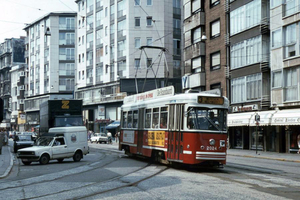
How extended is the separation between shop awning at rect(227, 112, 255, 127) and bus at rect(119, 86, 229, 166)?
17.5 m

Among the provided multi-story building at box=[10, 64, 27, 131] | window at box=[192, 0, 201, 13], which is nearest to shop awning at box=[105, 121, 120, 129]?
window at box=[192, 0, 201, 13]

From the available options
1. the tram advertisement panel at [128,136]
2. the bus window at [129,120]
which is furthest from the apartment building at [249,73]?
the bus window at [129,120]

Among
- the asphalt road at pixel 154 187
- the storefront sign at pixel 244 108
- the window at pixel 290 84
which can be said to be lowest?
the asphalt road at pixel 154 187

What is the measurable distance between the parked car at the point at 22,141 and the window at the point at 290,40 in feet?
68.7

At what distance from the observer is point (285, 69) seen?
33844 mm

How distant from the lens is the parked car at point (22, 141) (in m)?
37.6

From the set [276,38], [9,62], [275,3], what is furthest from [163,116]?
[9,62]

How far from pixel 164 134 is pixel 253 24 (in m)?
21.8

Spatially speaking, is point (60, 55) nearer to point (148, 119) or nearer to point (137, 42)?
point (137, 42)

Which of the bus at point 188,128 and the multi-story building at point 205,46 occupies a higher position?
the multi-story building at point 205,46

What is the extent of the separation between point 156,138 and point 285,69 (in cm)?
1716

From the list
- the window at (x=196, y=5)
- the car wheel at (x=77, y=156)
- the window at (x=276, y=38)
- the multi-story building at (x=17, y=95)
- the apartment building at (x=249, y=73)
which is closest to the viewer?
the car wheel at (x=77, y=156)

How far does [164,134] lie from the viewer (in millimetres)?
18984

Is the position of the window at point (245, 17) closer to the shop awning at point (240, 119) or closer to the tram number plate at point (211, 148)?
the shop awning at point (240, 119)
